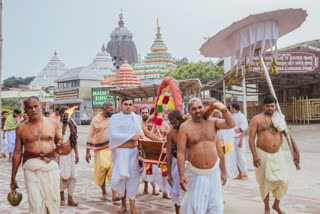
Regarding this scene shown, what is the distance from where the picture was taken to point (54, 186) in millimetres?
4316

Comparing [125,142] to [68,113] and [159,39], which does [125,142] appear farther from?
[159,39]

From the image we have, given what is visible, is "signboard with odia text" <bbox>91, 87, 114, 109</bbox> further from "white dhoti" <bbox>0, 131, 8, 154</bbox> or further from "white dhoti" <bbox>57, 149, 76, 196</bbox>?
"white dhoti" <bbox>57, 149, 76, 196</bbox>

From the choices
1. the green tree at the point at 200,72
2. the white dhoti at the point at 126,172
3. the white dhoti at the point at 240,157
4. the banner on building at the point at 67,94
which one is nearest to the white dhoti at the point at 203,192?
the white dhoti at the point at 126,172

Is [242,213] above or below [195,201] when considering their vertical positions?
below

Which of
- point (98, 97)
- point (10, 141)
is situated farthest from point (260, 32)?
point (98, 97)

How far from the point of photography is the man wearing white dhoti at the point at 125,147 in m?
5.71

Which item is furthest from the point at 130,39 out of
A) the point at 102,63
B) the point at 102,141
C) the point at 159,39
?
the point at 102,141

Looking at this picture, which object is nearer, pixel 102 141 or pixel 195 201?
pixel 195 201

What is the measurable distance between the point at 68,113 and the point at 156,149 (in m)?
1.38

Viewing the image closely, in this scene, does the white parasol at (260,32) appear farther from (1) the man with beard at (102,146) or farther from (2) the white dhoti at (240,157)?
(2) the white dhoti at (240,157)

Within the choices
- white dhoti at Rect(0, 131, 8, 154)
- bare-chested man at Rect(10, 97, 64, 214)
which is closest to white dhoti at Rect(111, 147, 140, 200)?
bare-chested man at Rect(10, 97, 64, 214)

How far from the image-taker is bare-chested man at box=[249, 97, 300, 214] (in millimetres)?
5211

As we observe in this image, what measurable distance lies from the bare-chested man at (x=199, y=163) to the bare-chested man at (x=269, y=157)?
1457 millimetres

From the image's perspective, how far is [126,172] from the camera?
223 inches
